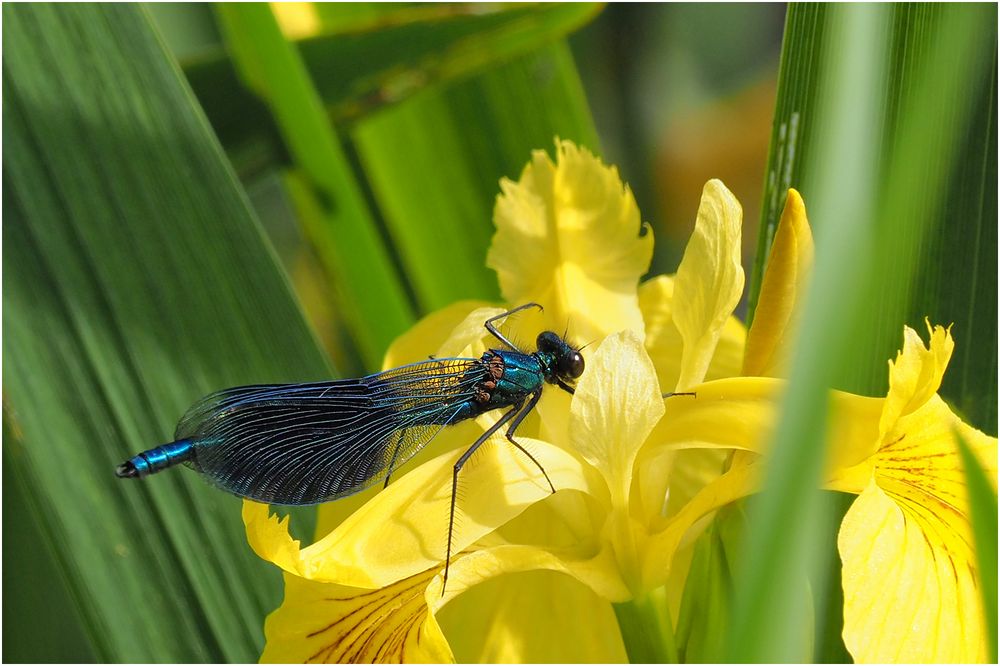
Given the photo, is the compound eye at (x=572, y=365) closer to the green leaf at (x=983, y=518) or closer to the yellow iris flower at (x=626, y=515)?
the yellow iris flower at (x=626, y=515)

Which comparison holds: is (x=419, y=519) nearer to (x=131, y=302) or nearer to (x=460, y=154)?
(x=131, y=302)

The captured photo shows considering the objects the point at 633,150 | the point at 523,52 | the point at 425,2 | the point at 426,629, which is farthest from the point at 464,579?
the point at 633,150

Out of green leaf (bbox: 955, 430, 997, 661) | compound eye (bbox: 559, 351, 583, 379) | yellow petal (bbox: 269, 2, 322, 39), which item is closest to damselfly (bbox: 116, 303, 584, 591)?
compound eye (bbox: 559, 351, 583, 379)

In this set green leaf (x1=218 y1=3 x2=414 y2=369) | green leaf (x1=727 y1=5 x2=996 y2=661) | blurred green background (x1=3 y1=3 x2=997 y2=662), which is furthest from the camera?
green leaf (x1=218 y1=3 x2=414 y2=369)

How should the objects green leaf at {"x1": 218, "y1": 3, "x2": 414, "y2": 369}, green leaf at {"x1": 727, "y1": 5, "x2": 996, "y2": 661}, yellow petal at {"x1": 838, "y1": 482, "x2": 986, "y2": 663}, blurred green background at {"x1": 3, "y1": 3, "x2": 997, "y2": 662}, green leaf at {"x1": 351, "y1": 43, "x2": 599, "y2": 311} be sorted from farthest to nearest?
green leaf at {"x1": 351, "y1": 43, "x2": 599, "y2": 311} → green leaf at {"x1": 218, "y1": 3, "x2": 414, "y2": 369} → blurred green background at {"x1": 3, "y1": 3, "x2": 997, "y2": 662} → yellow petal at {"x1": 838, "y1": 482, "x2": 986, "y2": 663} → green leaf at {"x1": 727, "y1": 5, "x2": 996, "y2": 661}

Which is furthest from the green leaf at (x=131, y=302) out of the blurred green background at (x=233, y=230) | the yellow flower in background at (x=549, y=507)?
the yellow flower in background at (x=549, y=507)

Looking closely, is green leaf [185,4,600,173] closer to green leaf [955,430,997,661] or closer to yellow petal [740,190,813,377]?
yellow petal [740,190,813,377]

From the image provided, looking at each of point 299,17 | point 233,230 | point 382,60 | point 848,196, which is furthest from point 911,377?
point 299,17
